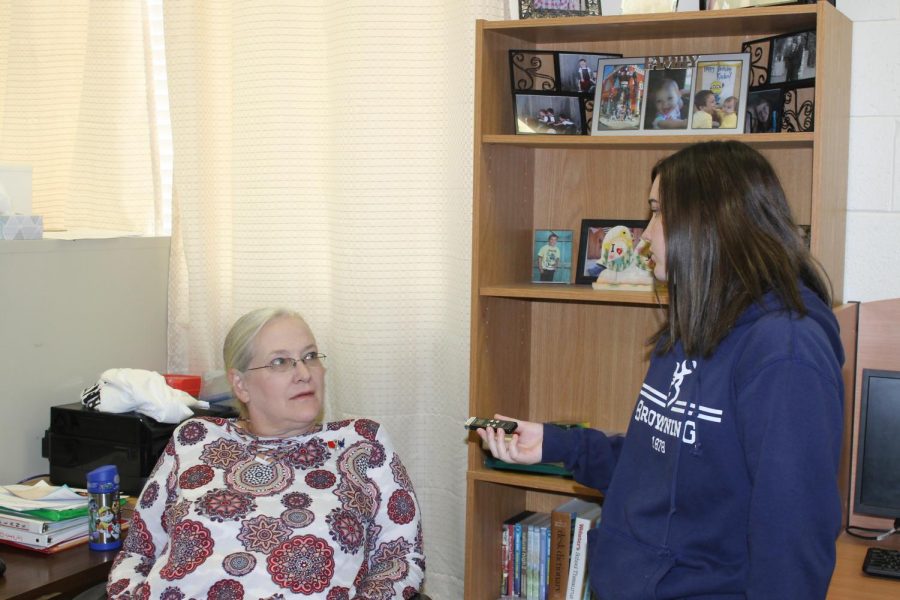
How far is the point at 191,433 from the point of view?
2135mm

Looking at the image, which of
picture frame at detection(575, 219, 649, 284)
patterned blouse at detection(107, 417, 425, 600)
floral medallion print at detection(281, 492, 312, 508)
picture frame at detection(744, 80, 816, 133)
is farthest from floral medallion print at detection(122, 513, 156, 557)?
picture frame at detection(744, 80, 816, 133)

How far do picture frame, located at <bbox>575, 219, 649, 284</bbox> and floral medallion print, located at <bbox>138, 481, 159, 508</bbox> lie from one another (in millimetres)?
1177

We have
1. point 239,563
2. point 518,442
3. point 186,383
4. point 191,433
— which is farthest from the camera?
point 186,383

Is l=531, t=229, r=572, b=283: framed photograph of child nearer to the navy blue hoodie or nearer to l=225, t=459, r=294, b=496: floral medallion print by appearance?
l=225, t=459, r=294, b=496: floral medallion print

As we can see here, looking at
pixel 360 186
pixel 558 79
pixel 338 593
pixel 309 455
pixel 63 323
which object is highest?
pixel 558 79

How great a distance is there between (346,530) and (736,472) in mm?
936

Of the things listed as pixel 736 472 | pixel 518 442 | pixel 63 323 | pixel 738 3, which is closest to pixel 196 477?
pixel 518 442

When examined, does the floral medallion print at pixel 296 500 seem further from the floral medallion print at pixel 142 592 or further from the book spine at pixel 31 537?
the book spine at pixel 31 537

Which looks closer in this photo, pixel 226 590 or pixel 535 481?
pixel 226 590

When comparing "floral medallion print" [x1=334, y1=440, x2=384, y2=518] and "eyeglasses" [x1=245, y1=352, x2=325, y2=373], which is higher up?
"eyeglasses" [x1=245, y1=352, x2=325, y2=373]

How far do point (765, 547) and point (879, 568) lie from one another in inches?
32.9

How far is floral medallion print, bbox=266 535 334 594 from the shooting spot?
6.30ft

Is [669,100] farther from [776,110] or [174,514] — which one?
[174,514]

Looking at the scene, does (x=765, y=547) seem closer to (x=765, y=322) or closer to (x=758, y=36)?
(x=765, y=322)
